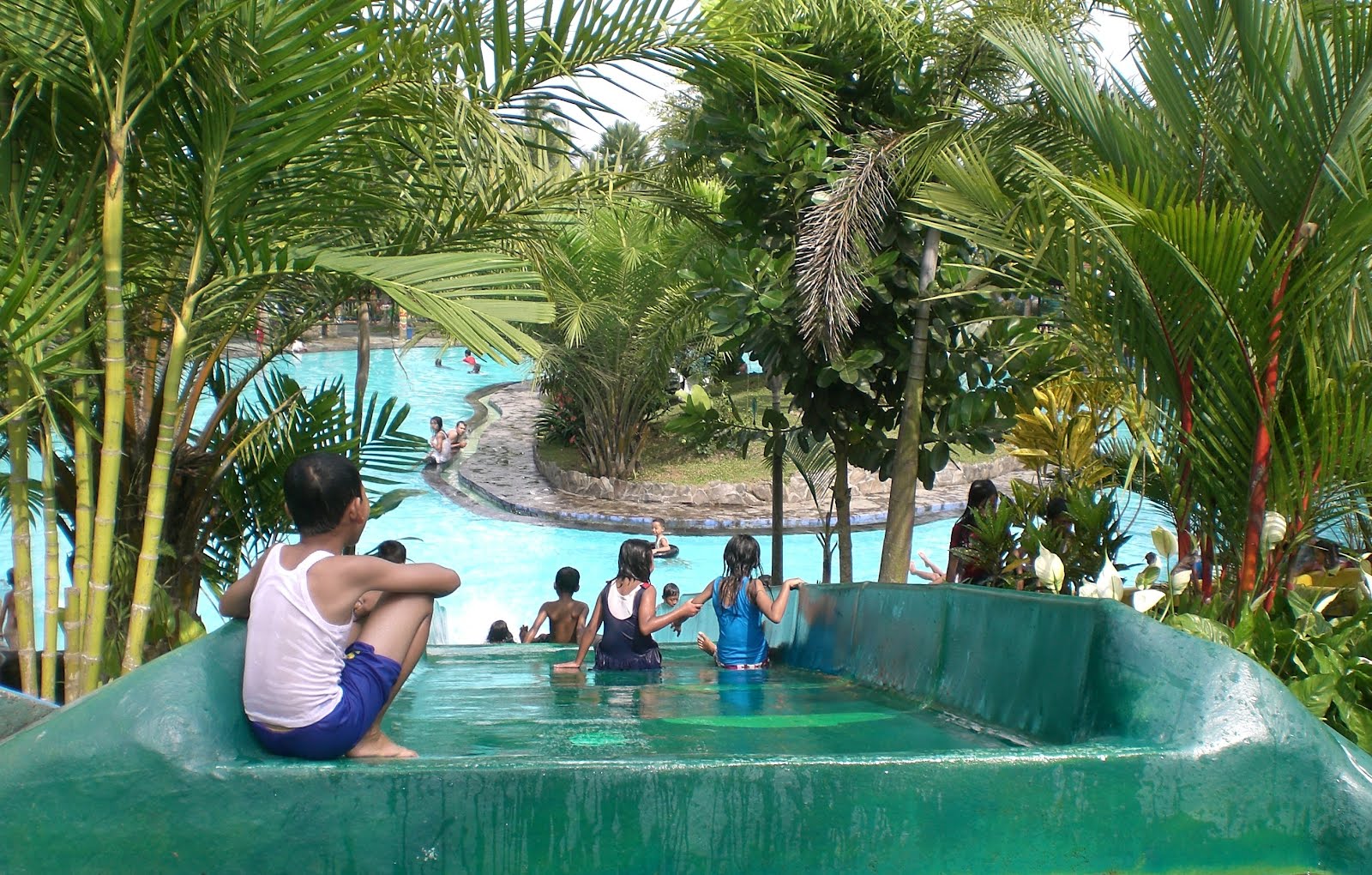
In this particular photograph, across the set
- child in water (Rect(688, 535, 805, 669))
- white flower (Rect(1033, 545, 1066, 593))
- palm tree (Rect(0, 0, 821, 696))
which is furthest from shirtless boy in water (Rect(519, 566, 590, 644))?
white flower (Rect(1033, 545, 1066, 593))

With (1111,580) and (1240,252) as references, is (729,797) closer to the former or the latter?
(1111,580)

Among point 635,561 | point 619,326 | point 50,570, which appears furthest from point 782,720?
point 619,326

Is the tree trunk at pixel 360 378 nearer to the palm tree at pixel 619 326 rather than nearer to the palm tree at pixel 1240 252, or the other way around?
the palm tree at pixel 619 326

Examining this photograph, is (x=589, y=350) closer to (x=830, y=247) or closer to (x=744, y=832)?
(x=830, y=247)

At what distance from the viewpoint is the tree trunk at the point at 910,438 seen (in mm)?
8141

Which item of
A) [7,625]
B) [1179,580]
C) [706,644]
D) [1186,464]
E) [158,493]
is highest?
[1186,464]

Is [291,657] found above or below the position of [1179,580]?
below

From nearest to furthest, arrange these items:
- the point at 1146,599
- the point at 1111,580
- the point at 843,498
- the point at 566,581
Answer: the point at 1146,599 → the point at 1111,580 → the point at 566,581 → the point at 843,498

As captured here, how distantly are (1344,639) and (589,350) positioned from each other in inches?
696

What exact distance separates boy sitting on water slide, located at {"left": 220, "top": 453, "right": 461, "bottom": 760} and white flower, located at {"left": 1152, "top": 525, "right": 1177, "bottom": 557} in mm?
2462

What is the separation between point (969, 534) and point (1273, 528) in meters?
3.63

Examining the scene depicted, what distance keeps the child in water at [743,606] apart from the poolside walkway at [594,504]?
14469mm

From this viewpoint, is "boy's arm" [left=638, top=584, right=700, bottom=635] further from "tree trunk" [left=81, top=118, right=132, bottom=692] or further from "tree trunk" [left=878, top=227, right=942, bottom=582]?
"tree trunk" [left=81, top=118, right=132, bottom=692]

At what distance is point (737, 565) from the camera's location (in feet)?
20.5
